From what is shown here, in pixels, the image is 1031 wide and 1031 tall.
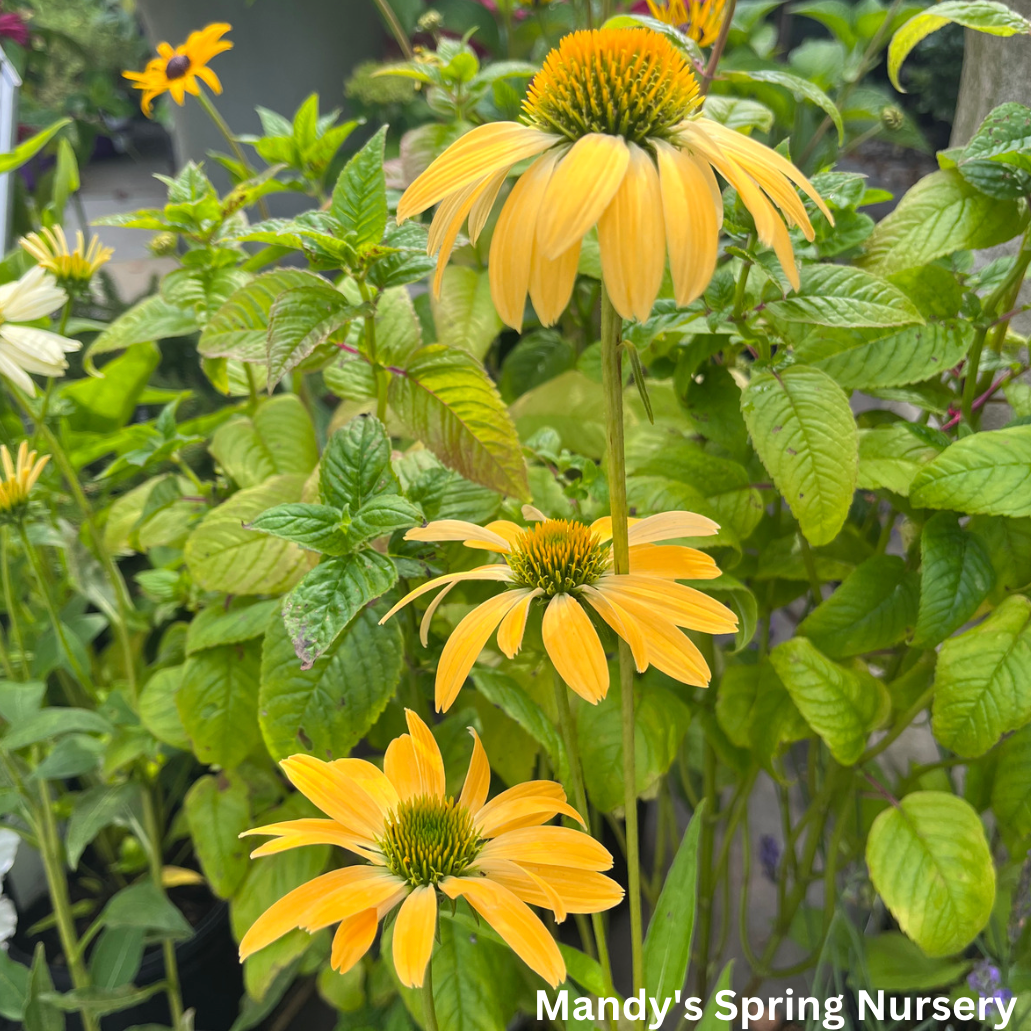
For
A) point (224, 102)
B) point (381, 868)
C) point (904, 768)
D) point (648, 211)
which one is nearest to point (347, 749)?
point (381, 868)

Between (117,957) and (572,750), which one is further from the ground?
(572,750)

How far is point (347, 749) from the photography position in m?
0.36

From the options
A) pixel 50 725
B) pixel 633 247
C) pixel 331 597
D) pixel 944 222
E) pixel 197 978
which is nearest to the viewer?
pixel 633 247

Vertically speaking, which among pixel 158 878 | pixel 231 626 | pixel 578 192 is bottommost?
pixel 158 878

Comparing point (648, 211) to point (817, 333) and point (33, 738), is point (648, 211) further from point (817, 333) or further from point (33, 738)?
point (33, 738)

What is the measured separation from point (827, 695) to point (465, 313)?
1.09ft

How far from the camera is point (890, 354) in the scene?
0.41 metres

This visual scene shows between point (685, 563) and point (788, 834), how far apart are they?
0.39 metres

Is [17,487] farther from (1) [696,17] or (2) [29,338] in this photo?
(1) [696,17]

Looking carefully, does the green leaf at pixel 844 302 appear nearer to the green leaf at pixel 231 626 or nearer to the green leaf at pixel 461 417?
the green leaf at pixel 461 417

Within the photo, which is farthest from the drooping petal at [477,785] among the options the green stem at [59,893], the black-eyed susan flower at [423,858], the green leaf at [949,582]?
the green stem at [59,893]

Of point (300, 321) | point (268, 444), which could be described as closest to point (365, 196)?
point (300, 321)

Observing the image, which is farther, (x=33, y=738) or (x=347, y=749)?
(x=33, y=738)

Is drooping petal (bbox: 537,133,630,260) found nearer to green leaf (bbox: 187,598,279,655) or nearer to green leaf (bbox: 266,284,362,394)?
green leaf (bbox: 266,284,362,394)
